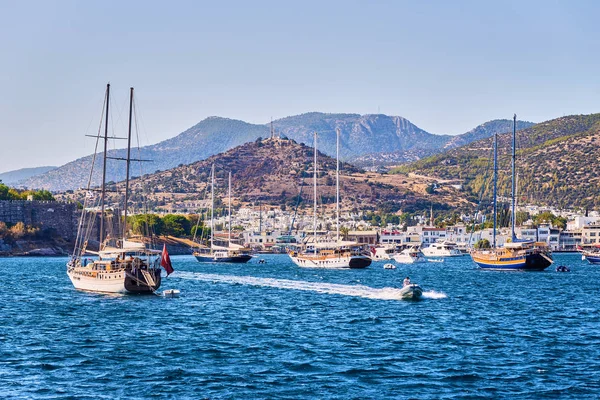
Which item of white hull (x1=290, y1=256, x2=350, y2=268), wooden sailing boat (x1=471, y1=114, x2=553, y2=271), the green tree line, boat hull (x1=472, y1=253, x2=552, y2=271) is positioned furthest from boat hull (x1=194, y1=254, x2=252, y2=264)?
the green tree line

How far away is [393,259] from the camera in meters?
146

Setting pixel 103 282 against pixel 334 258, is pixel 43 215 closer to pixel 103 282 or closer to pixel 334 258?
pixel 334 258

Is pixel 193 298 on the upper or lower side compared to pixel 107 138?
lower

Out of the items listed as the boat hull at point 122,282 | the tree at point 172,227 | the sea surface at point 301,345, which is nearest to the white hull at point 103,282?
the boat hull at point 122,282

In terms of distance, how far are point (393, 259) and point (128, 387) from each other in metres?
120

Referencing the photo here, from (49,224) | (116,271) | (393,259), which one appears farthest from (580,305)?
(49,224)

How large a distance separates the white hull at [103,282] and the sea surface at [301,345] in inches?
42.1

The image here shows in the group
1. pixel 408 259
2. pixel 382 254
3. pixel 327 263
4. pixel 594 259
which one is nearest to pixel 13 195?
pixel 382 254

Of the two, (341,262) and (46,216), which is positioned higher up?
(46,216)

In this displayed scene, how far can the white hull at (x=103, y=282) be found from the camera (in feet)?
187

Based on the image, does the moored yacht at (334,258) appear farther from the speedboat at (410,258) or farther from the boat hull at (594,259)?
the boat hull at (594,259)

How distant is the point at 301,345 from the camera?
121 ft

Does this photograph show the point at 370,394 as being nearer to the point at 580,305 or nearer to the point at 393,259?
the point at 580,305

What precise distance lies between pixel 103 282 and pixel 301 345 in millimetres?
25306
